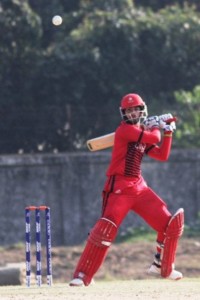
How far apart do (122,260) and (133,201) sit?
6.72m

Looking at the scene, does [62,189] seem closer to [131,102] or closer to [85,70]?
[85,70]

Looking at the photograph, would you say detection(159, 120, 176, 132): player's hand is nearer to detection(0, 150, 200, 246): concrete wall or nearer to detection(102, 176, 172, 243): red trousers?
detection(102, 176, 172, 243): red trousers

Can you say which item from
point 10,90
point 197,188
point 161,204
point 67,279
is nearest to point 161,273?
point 161,204

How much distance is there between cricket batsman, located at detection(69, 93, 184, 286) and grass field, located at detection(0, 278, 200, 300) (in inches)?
9.5

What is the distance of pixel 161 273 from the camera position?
10.9 m

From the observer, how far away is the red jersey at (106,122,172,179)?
10.7 meters

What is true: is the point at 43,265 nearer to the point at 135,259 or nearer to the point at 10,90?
the point at 135,259

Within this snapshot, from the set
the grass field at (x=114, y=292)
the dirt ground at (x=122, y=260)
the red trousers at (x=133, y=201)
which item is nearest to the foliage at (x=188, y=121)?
the dirt ground at (x=122, y=260)

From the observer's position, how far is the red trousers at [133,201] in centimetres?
1058

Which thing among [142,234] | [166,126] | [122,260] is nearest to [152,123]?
[166,126]

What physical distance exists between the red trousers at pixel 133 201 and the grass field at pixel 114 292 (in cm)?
58

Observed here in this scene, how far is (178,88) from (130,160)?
1271cm

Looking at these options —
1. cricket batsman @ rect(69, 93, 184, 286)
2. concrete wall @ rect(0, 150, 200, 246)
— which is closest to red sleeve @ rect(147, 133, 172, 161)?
cricket batsman @ rect(69, 93, 184, 286)

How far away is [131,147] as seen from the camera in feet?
35.3
